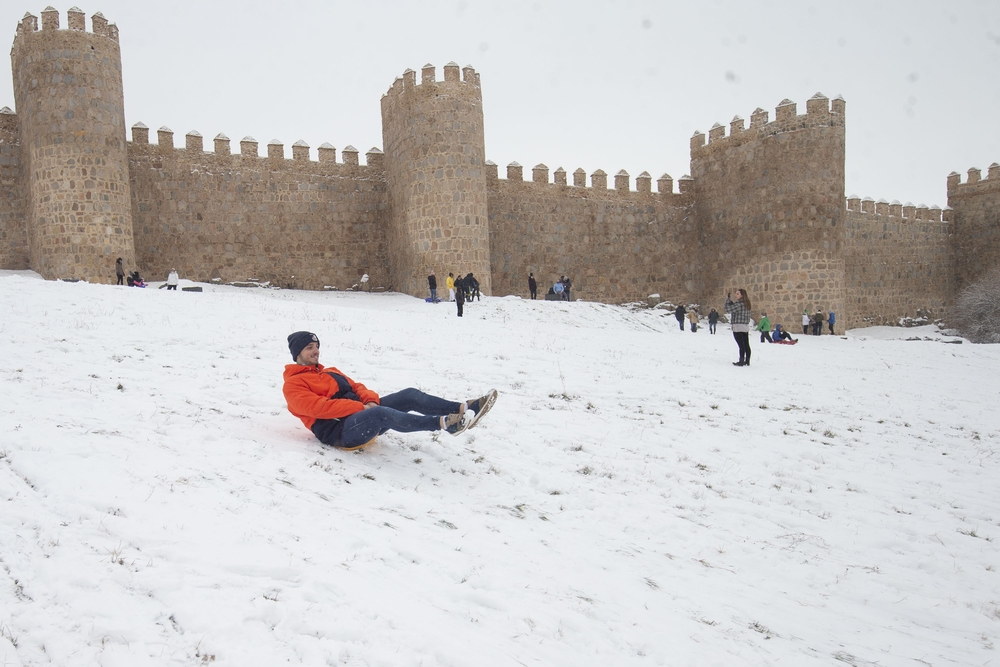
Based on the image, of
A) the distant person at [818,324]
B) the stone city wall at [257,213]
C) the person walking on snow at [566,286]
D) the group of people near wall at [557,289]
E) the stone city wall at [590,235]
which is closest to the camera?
the stone city wall at [257,213]

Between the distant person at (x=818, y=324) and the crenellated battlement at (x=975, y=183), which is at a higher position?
the crenellated battlement at (x=975, y=183)

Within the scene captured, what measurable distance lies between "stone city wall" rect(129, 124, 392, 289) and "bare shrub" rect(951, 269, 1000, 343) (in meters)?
23.8

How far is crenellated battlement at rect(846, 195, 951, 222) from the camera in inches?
1260

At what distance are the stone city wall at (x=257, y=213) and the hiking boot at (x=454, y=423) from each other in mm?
20318

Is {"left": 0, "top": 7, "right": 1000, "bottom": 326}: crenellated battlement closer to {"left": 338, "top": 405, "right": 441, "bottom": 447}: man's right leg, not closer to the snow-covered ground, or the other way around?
the snow-covered ground

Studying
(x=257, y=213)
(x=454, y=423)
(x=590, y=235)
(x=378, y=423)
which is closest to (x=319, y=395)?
(x=378, y=423)

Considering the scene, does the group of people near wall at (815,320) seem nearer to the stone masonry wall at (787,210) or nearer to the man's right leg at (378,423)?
the stone masonry wall at (787,210)

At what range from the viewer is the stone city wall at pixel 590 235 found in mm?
27672

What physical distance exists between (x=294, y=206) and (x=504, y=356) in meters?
16.2

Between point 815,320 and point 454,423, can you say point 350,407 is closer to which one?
point 454,423

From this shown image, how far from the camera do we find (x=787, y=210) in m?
27.4

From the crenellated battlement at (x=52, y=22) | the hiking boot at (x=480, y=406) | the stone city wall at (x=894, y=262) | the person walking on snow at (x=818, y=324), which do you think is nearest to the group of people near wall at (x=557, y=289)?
the person walking on snow at (x=818, y=324)

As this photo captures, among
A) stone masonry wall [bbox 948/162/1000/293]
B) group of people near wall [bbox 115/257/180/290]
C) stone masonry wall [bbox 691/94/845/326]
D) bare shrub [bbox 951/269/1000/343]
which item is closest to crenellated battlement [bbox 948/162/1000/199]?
stone masonry wall [bbox 948/162/1000/293]

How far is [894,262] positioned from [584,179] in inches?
604
